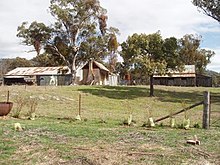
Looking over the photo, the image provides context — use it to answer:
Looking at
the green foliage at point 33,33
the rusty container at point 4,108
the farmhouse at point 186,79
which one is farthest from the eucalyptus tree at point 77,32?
the rusty container at point 4,108

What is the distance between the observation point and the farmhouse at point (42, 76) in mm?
63062

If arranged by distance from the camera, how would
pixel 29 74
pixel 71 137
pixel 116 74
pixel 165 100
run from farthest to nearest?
pixel 116 74 < pixel 29 74 < pixel 165 100 < pixel 71 137

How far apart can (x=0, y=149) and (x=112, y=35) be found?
47.0 metres

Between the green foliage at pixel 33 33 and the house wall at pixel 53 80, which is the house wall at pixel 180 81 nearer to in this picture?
the house wall at pixel 53 80

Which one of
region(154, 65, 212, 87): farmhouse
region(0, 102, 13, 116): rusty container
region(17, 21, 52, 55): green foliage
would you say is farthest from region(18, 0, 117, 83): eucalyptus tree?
region(0, 102, 13, 116): rusty container

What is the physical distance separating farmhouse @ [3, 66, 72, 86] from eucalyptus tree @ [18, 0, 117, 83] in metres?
7.51

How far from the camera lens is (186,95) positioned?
38.7m

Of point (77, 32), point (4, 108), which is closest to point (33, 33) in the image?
point (77, 32)

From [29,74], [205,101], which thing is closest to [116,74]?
[29,74]

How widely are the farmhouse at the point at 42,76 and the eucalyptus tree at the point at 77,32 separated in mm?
7513

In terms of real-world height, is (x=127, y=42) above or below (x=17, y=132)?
above

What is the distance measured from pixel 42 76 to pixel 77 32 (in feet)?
50.0

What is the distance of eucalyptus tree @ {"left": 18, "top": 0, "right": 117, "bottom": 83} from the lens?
53.5 m

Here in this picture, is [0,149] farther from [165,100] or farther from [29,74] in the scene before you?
[29,74]
